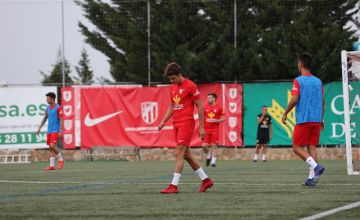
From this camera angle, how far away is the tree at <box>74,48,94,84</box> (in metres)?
36.5

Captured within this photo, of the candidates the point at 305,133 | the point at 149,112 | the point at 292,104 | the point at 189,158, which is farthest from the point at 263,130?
the point at 189,158

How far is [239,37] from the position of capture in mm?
32875

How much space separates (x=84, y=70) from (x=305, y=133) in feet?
83.1

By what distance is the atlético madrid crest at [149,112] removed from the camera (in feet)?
104

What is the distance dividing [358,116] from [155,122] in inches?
525

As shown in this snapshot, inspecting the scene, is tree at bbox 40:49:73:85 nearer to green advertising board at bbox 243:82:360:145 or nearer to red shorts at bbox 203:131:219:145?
green advertising board at bbox 243:82:360:145

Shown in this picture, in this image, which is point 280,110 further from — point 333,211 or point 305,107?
point 333,211

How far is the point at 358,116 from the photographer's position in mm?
19547

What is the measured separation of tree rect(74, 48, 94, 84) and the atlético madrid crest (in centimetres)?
506

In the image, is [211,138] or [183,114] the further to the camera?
[211,138]

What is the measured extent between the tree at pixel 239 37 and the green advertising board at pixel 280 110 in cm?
160

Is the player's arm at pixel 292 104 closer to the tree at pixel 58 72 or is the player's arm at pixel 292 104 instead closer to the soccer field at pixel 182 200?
the soccer field at pixel 182 200

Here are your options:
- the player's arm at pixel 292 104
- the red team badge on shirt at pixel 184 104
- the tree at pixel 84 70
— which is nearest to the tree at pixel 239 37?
the tree at pixel 84 70

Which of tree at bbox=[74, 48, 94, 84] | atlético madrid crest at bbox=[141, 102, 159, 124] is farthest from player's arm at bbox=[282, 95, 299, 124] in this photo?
tree at bbox=[74, 48, 94, 84]
